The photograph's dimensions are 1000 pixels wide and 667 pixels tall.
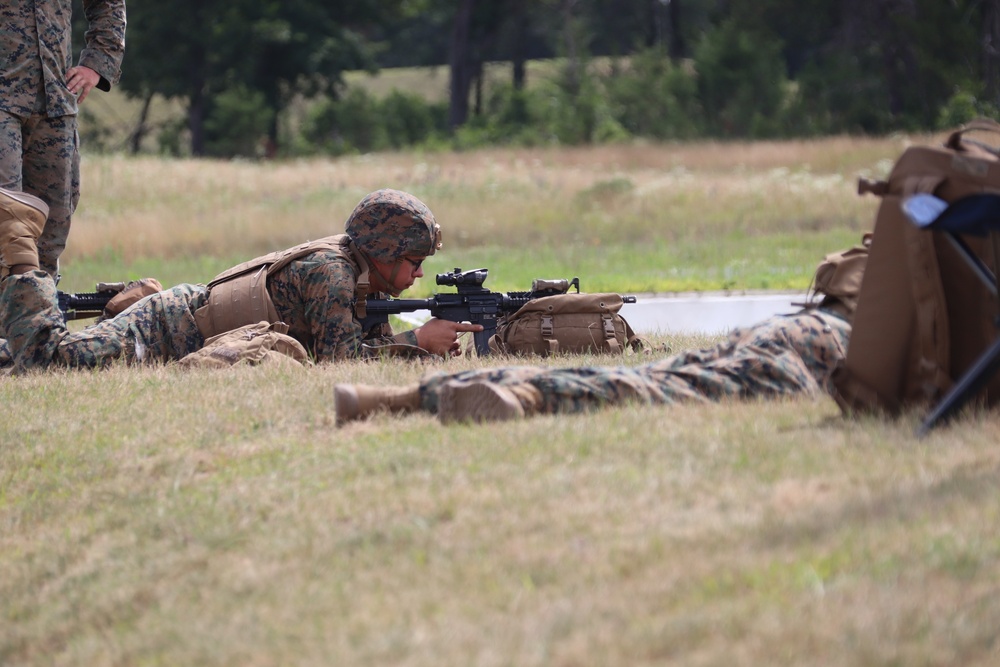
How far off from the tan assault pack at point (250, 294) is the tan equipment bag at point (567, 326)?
3.26ft

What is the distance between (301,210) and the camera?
23594 millimetres

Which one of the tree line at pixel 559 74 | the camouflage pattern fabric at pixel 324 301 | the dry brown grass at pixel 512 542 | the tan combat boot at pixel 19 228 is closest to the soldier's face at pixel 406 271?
the camouflage pattern fabric at pixel 324 301

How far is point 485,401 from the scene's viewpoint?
209 inches

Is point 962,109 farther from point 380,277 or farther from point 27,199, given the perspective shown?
point 27,199

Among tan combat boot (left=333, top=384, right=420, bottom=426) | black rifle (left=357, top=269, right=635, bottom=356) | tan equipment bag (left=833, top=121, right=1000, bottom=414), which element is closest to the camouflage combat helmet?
black rifle (left=357, top=269, right=635, bottom=356)

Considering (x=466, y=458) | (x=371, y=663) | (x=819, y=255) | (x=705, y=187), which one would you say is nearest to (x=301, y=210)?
(x=705, y=187)

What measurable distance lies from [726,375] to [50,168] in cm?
465

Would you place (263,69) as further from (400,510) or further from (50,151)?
(400,510)

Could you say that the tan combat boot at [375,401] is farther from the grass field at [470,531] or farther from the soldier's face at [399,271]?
the soldier's face at [399,271]

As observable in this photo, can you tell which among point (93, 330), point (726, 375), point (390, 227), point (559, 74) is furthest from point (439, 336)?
point (559, 74)

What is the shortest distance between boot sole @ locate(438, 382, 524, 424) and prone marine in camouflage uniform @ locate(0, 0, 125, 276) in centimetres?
361

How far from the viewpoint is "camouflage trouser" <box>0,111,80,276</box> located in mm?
8008

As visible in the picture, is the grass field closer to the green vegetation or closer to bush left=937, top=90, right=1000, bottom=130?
the green vegetation

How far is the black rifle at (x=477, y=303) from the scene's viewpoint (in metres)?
7.79
